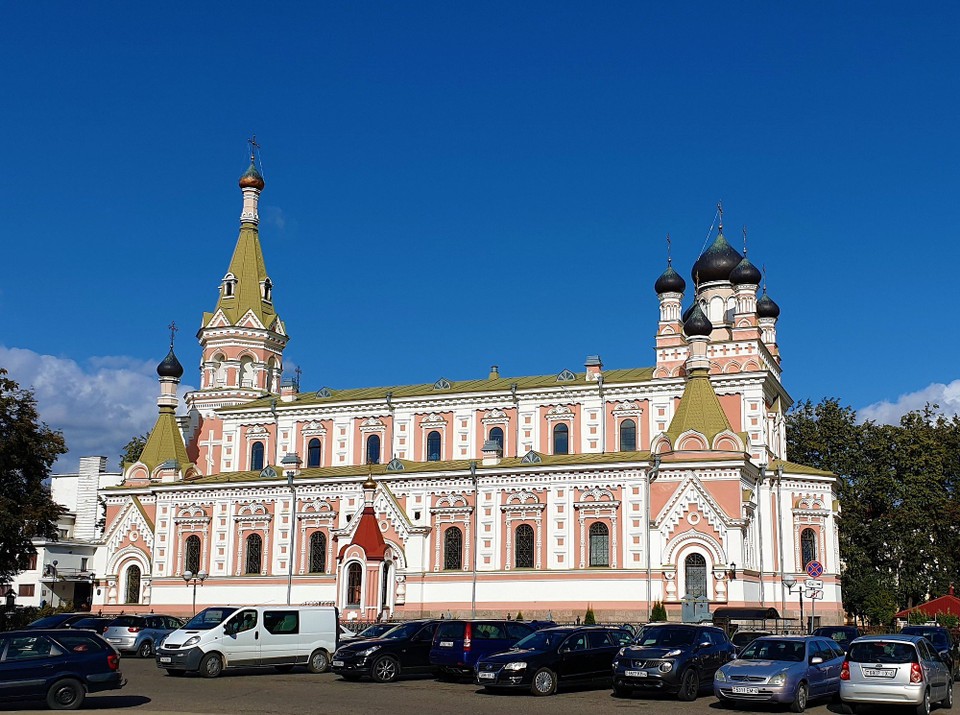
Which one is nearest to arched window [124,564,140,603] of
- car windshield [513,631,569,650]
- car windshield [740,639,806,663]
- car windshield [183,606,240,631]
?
car windshield [183,606,240,631]

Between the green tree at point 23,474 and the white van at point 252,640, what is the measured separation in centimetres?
1849

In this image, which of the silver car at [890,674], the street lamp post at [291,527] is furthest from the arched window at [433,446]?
the silver car at [890,674]

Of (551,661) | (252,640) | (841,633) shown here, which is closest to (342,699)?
(551,661)

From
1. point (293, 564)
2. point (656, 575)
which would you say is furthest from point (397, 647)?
point (293, 564)

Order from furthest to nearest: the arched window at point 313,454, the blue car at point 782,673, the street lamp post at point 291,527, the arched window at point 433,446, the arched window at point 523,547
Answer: the arched window at point 313,454, the arched window at point 433,446, the street lamp post at point 291,527, the arched window at point 523,547, the blue car at point 782,673

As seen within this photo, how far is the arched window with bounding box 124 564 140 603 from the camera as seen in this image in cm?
5672

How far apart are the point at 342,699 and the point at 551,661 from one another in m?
4.52

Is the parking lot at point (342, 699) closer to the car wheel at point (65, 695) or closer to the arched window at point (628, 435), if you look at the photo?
the car wheel at point (65, 695)

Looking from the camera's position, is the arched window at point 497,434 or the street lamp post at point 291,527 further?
the arched window at point 497,434

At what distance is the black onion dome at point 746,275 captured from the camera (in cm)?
5631

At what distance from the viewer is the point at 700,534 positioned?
4528 cm

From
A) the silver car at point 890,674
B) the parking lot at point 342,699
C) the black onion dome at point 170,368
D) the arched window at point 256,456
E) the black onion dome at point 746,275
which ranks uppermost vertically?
the black onion dome at point 746,275

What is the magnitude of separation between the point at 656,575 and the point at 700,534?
2605mm

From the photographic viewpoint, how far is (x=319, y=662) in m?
26.9
